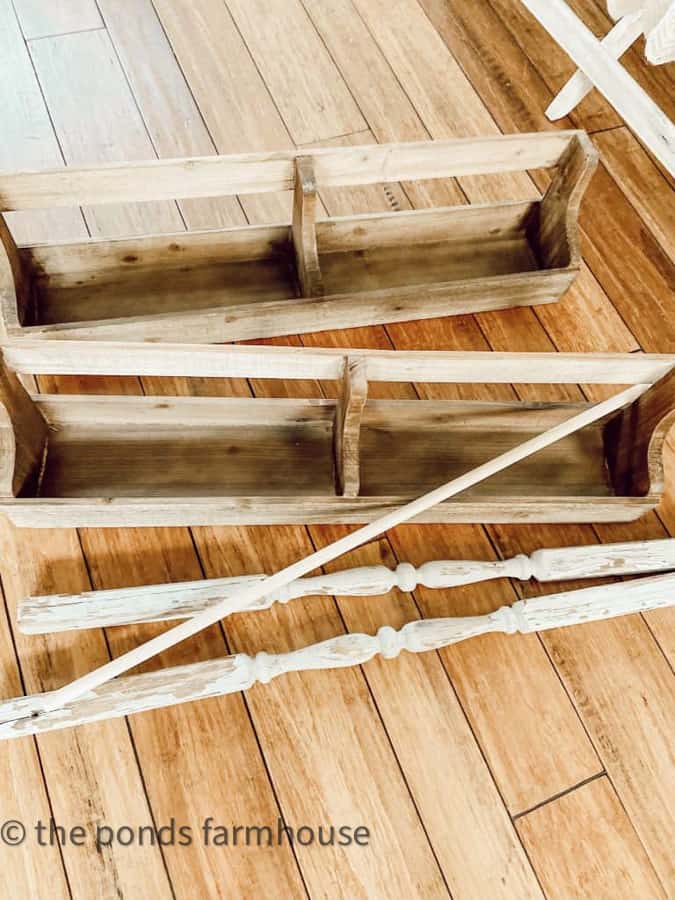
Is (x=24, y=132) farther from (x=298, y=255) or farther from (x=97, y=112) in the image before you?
(x=298, y=255)

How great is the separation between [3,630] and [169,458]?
377 millimetres

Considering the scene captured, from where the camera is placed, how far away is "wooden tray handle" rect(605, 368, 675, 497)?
1.18 m

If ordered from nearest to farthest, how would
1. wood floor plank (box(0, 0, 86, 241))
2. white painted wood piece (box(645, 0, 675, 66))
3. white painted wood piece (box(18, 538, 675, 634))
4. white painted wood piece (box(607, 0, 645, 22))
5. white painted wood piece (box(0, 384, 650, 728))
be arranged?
white painted wood piece (box(0, 384, 650, 728)) → white painted wood piece (box(18, 538, 675, 634)) → white painted wood piece (box(645, 0, 675, 66)) → white painted wood piece (box(607, 0, 645, 22)) → wood floor plank (box(0, 0, 86, 241))

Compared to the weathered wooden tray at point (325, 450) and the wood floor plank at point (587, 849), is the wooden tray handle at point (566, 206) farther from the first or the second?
the wood floor plank at point (587, 849)

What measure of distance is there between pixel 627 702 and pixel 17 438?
1.04 m

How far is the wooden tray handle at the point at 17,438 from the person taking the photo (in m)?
1.08

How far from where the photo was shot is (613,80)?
1.47 m

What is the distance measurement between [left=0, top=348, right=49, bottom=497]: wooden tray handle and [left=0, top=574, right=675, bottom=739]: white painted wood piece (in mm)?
318

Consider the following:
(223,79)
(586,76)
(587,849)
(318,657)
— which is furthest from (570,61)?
(587,849)

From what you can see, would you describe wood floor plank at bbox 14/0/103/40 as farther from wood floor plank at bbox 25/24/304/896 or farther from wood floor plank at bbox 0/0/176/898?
wood floor plank at bbox 0/0/176/898

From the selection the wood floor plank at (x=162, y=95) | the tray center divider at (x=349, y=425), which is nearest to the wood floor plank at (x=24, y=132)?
the wood floor plank at (x=162, y=95)

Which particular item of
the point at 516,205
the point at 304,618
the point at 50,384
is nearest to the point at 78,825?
the point at 304,618

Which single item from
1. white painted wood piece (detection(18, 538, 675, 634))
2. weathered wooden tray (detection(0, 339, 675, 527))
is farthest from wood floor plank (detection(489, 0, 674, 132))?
white painted wood piece (detection(18, 538, 675, 634))

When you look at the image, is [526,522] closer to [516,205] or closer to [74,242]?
[516,205]
